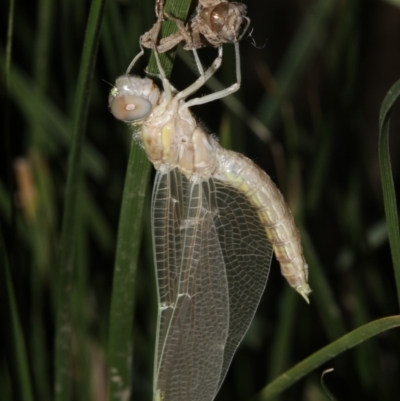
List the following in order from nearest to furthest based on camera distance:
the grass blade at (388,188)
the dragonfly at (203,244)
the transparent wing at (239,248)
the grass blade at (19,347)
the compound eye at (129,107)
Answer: the grass blade at (388,188) → the grass blade at (19,347) → the compound eye at (129,107) → the dragonfly at (203,244) → the transparent wing at (239,248)

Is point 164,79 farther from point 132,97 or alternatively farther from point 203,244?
point 203,244

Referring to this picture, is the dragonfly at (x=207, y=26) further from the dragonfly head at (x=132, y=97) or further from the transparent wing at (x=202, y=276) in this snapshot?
the transparent wing at (x=202, y=276)

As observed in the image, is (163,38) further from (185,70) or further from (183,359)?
(185,70)

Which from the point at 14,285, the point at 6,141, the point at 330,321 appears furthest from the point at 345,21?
the point at 14,285

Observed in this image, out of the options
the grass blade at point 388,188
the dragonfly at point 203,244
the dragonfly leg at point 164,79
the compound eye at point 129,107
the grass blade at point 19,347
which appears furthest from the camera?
the dragonfly at point 203,244

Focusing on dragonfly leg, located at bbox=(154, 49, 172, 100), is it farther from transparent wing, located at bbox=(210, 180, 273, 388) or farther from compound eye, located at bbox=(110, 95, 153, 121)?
transparent wing, located at bbox=(210, 180, 273, 388)

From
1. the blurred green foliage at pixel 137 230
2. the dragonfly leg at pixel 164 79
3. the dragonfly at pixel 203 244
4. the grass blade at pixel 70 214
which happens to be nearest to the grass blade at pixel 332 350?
the blurred green foliage at pixel 137 230

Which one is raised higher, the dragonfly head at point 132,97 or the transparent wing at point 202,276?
the dragonfly head at point 132,97

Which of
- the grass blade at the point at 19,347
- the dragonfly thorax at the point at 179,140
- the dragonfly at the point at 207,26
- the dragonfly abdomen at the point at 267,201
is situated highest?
the dragonfly at the point at 207,26

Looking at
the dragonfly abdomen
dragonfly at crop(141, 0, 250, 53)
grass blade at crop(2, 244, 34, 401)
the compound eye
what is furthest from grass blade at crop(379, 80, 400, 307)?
grass blade at crop(2, 244, 34, 401)
